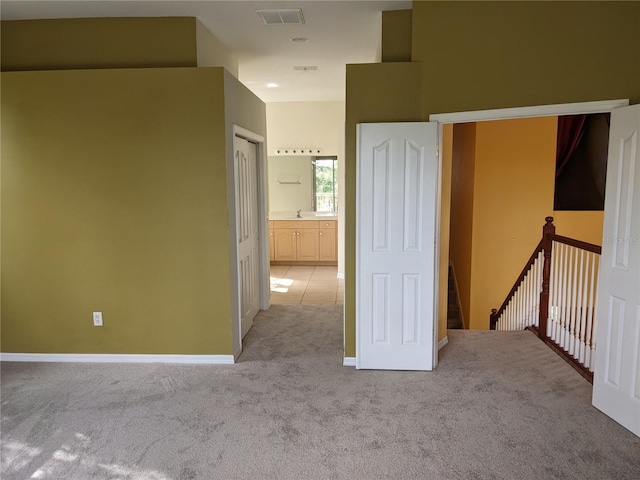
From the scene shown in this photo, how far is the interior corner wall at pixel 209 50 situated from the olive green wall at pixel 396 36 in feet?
5.15

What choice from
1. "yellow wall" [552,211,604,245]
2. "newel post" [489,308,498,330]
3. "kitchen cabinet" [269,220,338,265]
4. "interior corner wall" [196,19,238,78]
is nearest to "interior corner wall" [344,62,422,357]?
"interior corner wall" [196,19,238,78]

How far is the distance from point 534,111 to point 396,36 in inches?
51.5

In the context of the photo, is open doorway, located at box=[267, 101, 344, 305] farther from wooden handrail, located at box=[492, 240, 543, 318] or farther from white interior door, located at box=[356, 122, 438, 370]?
white interior door, located at box=[356, 122, 438, 370]

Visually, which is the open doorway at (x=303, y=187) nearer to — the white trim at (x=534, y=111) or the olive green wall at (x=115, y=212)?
the olive green wall at (x=115, y=212)

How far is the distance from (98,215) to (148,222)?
1.40 feet

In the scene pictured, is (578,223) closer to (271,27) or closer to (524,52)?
(524,52)

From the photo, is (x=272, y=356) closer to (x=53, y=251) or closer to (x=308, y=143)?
(x=53, y=251)

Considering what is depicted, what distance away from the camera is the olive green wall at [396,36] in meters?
3.73

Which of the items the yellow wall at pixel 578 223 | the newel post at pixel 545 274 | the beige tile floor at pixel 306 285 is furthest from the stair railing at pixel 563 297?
the beige tile floor at pixel 306 285

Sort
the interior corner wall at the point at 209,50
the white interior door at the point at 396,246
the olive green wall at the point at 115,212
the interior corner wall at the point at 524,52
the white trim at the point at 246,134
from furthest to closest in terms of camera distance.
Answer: the white trim at the point at 246,134 → the interior corner wall at the point at 209,50 → the olive green wall at the point at 115,212 → the white interior door at the point at 396,246 → the interior corner wall at the point at 524,52

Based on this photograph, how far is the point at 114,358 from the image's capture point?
3959 mm

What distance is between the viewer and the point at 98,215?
12.5 feet

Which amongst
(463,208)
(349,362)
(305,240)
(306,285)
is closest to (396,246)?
(349,362)

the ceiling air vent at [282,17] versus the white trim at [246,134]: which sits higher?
the ceiling air vent at [282,17]
